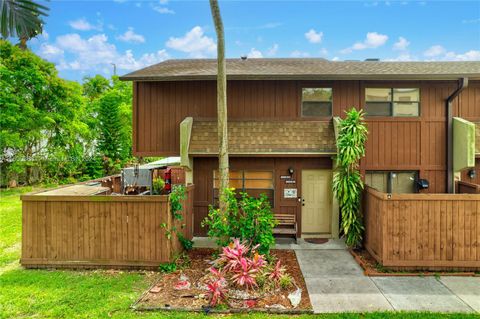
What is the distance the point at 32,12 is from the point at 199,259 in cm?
587

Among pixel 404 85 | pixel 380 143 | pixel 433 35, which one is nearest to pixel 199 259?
pixel 380 143

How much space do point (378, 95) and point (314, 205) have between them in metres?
4.03

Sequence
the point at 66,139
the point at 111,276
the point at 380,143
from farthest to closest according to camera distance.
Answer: the point at 66,139, the point at 380,143, the point at 111,276

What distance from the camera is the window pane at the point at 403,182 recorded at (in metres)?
8.88

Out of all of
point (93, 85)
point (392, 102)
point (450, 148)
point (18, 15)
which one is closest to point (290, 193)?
point (392, 102)

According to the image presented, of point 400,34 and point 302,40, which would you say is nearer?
point 400,34

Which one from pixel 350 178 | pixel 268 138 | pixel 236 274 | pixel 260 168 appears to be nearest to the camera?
pixel 236 274

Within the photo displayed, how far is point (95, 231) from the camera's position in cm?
652

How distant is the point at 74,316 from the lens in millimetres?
4594

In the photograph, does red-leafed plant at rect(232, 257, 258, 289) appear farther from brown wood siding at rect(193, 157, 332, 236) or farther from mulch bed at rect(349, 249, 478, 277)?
brown wood siding at rect(193, 157, 332, 236)

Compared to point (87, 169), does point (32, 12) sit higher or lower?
higher

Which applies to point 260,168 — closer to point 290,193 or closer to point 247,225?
point 290,193

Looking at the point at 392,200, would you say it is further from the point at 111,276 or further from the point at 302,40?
the point at 302,40

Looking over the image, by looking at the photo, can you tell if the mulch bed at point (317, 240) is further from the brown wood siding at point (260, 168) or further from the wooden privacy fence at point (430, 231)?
the wooden privacy fence at point (430, 231)
